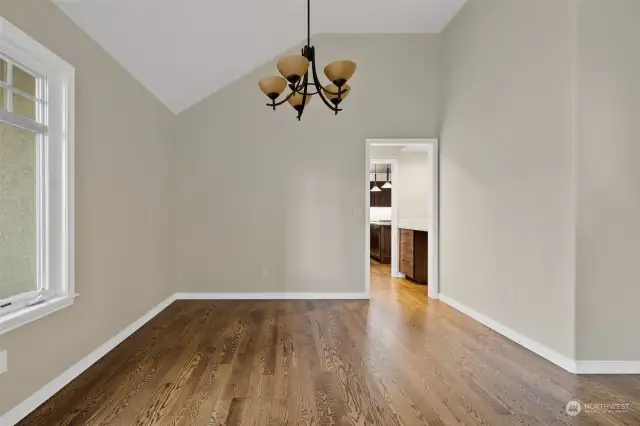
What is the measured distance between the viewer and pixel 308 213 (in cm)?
525

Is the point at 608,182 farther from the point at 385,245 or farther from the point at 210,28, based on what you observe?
the point at 385,245

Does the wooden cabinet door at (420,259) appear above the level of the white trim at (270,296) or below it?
above

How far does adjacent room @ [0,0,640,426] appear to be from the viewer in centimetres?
238

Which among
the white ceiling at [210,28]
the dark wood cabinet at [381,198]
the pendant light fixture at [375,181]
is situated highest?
the white ceiling at [210,28]

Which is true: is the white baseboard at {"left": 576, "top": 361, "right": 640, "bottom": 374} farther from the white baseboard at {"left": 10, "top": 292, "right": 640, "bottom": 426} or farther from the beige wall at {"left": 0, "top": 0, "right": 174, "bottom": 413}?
the beige wall at {"left": 0, "top": 0, "right": 174, "bottom": 413}

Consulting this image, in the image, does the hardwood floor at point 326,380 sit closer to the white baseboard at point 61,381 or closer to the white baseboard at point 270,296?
the white baseboard at point 61,381

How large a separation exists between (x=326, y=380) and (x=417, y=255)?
13.0 ft

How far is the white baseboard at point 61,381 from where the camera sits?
6.89ft

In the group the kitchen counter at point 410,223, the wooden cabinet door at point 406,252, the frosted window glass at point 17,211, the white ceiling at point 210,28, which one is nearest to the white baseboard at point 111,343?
the frosted window glass at point 17,211

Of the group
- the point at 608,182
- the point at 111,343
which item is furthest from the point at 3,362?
the point at 608,182

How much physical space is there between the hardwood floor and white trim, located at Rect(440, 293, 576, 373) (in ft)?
0.25

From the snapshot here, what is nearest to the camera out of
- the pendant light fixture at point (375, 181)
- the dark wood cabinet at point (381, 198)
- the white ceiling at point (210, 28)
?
the white ceiling at point (210, 28)

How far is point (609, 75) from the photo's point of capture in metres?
2.80

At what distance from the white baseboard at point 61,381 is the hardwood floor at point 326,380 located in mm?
50
